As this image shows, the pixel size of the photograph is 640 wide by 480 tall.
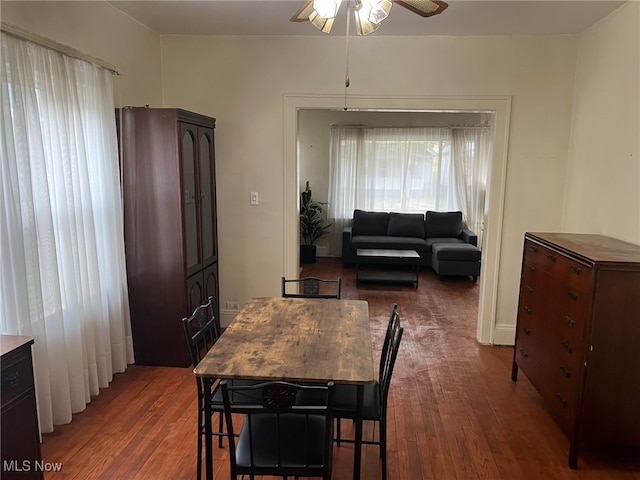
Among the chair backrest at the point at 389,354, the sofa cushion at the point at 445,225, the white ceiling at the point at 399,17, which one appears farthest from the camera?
the sofa cushion at the point at 445,225

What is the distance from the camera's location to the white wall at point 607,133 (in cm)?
269

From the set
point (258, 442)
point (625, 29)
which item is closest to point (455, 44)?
point (625, 29)

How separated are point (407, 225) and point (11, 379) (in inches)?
233

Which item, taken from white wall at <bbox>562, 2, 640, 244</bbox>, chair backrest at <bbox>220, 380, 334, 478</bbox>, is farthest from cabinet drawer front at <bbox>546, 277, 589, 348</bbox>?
chair backrest at <bbox>220, 380, 334, 478</bbox>

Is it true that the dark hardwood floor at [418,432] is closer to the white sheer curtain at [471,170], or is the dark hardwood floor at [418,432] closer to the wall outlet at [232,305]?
Result: the wall outlet at [232,305]

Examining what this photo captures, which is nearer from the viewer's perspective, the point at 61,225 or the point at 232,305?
the point at 61,225

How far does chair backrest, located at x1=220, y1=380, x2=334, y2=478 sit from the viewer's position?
1488 millimetres

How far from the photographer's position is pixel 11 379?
5.24ft

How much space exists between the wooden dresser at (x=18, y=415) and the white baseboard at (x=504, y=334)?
3386mm

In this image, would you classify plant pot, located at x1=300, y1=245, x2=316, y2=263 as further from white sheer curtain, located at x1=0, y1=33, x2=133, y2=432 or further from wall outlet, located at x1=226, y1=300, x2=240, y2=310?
white sheer curtain, located at x1=0, y1=33, x2=133, y2=432

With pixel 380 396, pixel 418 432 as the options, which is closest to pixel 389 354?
pixel 380 396

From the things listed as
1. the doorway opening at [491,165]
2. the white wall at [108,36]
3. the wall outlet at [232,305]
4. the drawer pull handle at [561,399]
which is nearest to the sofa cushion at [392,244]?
the doorway opening at [491,165]

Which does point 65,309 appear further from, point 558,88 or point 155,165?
point 558,88

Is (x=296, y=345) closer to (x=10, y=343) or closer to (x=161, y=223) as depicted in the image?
(x=10, y=343)
